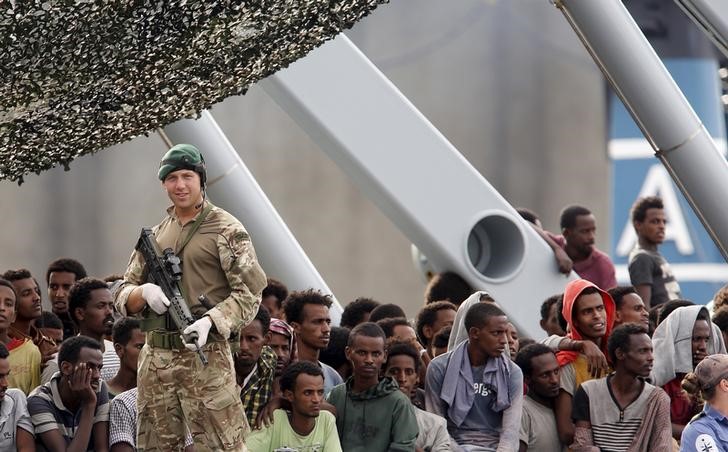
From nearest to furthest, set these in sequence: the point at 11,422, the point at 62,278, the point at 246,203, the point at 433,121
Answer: the point at 11,422, the point at 62,278, the point at 246,203, the point at 433,121

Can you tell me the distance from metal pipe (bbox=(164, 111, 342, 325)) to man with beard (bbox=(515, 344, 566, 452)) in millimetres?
1716

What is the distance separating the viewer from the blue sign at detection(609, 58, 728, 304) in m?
15.7

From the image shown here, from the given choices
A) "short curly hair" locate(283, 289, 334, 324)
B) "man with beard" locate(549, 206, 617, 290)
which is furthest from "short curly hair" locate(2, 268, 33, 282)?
"man with beard" locate(549, 206, 617, 290)

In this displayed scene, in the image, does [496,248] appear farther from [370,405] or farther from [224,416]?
[224,416]

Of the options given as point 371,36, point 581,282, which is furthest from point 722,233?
point 371,36

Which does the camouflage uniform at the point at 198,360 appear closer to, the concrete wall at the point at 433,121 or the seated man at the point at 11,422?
the seated man at the point at 11,422

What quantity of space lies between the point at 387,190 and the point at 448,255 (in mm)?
505

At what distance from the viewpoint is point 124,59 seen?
3826 mm

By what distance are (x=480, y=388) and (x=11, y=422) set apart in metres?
2.20

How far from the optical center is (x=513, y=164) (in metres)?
16.1

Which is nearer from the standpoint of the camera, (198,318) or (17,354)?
(198,318)

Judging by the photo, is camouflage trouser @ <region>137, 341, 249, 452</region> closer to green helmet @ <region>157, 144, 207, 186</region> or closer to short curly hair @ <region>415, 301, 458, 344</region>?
green helmet @ <region>157, 144, 207, 186</region>

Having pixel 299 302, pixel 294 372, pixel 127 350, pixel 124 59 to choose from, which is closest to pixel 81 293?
pixel 127 350

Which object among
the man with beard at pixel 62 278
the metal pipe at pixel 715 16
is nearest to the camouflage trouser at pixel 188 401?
the man with beard at pixel 62 278
